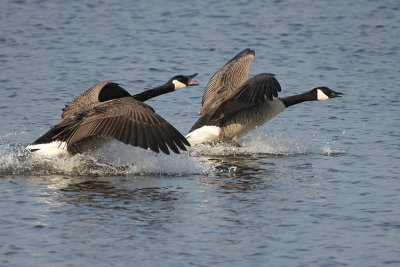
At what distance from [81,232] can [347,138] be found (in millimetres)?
5332

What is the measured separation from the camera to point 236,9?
67.1ft

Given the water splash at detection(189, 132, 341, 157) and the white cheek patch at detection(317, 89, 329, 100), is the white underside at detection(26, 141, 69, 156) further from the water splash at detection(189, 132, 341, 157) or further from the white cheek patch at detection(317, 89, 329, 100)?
the white cheek patch at detection(317, 89, 329, 100)

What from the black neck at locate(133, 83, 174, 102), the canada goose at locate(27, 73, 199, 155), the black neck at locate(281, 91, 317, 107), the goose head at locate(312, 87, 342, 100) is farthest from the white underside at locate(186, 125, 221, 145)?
the goose head at locate(312, 87, 342, 100)

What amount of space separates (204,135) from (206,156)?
1.52ft

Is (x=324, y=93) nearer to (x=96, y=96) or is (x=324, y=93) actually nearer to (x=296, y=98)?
(x=296, y=98)

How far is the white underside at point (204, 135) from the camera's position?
423 inches

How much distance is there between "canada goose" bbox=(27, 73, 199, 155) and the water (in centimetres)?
26

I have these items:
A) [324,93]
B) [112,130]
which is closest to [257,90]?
[324,93]

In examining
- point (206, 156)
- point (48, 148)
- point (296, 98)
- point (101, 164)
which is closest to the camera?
point (48, 148)

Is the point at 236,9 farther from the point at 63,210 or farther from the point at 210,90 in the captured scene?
the point at 63,210

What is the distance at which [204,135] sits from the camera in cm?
1094

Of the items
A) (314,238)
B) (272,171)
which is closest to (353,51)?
(272,171)

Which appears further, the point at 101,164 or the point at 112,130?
the point at 101,164

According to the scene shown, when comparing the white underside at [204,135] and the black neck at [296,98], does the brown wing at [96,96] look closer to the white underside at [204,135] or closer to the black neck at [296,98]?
the white underside at [204,135]
